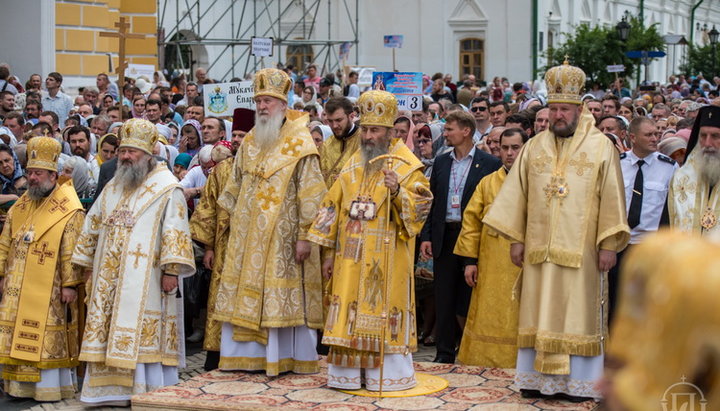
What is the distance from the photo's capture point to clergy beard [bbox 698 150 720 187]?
628 centimetres

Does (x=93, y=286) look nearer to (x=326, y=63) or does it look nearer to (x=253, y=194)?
(x=253, y=194)

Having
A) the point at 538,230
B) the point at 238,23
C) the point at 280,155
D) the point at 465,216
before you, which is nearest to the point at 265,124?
the point at 280,155

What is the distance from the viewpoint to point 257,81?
7332 mm

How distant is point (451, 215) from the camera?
311 inches

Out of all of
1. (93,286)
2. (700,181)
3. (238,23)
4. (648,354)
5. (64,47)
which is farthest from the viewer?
(238,23)

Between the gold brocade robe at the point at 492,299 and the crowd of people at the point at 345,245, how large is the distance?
13 mm

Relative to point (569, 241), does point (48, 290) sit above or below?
below

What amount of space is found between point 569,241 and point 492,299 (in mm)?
1393

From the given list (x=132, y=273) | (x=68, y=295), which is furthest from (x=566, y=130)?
(x=68, y=295)

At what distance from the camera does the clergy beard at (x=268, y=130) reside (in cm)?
732

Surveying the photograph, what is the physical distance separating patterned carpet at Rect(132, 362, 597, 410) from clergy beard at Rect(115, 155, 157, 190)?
1.35 meters

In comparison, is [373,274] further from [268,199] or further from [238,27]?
[238,27]

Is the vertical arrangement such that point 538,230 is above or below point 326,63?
below

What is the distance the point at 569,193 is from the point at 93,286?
3142 millimetres
